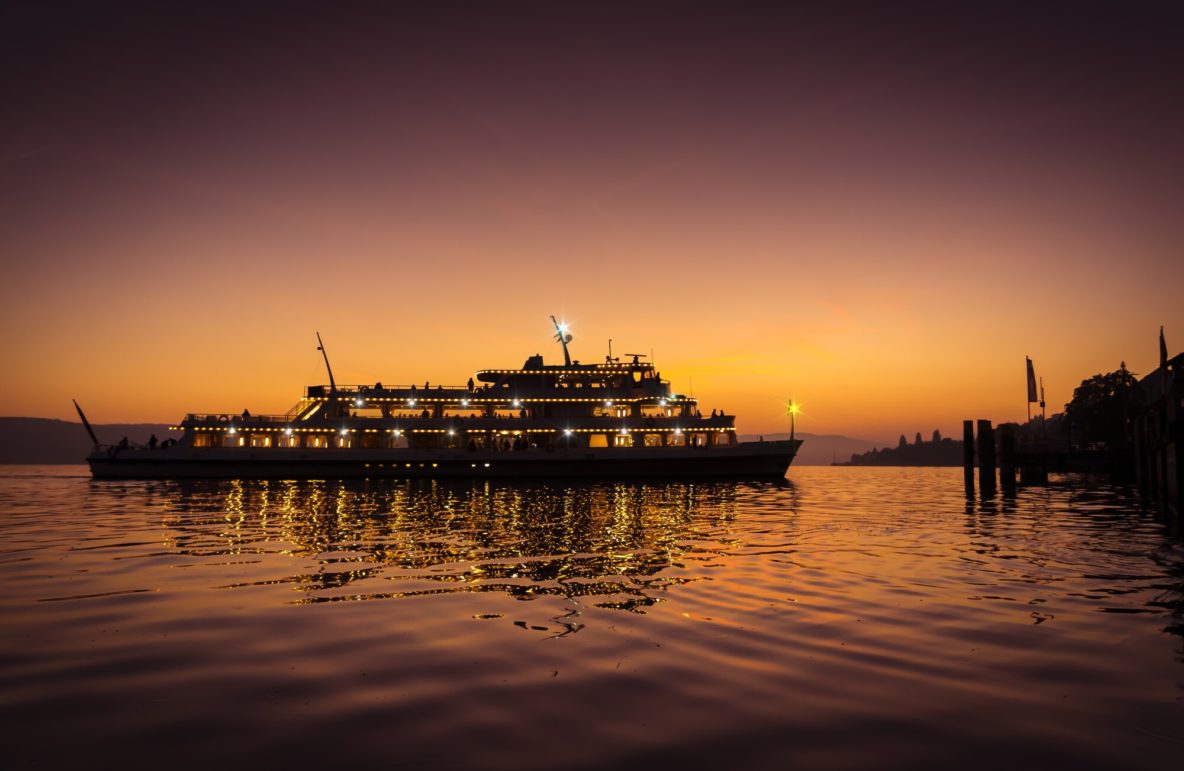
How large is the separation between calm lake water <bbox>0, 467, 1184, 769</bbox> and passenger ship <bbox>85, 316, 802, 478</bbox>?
33012 mm

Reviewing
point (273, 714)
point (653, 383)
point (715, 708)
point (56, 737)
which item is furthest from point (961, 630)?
point (653, 383)

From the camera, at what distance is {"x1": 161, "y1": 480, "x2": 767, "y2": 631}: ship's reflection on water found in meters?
11.4

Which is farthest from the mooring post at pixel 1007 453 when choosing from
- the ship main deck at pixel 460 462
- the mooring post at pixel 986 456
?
the ship main deck at pixel 460 462

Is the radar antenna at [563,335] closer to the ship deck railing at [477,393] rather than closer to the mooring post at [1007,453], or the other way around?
the ship deck railing at [477,393]

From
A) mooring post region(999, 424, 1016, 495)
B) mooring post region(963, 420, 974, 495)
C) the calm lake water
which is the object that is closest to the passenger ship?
mooring post region(963, 420, 974, 495)

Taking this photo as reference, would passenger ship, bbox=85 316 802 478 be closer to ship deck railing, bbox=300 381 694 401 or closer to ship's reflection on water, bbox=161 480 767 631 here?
ship deck railing, bbox=300 381 694 401

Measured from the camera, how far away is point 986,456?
40.1 meters

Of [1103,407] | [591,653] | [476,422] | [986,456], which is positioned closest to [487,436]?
[476,422]

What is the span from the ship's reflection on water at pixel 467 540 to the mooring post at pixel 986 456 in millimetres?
16213

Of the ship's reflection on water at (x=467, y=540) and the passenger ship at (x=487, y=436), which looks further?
the passenger ship at (x=487, y=436)

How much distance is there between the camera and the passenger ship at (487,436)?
49938 millimetres

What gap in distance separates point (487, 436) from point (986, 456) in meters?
31.7

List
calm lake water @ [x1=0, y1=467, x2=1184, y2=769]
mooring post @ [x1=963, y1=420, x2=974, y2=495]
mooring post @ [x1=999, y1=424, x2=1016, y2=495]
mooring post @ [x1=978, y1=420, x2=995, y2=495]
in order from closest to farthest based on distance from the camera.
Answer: calm lake water @ [x1=0, y1=467, x2=1184, y2=769]
mooring post @ [x1=999, y1=424, x2=1016, y2=495]
mooring post @ [x1=978, y1=420, x2=995, y2=495]
mooring post @ [x1=963, y1=420, x2=974, y2=495]

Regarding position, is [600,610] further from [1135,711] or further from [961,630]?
[1135,711]
